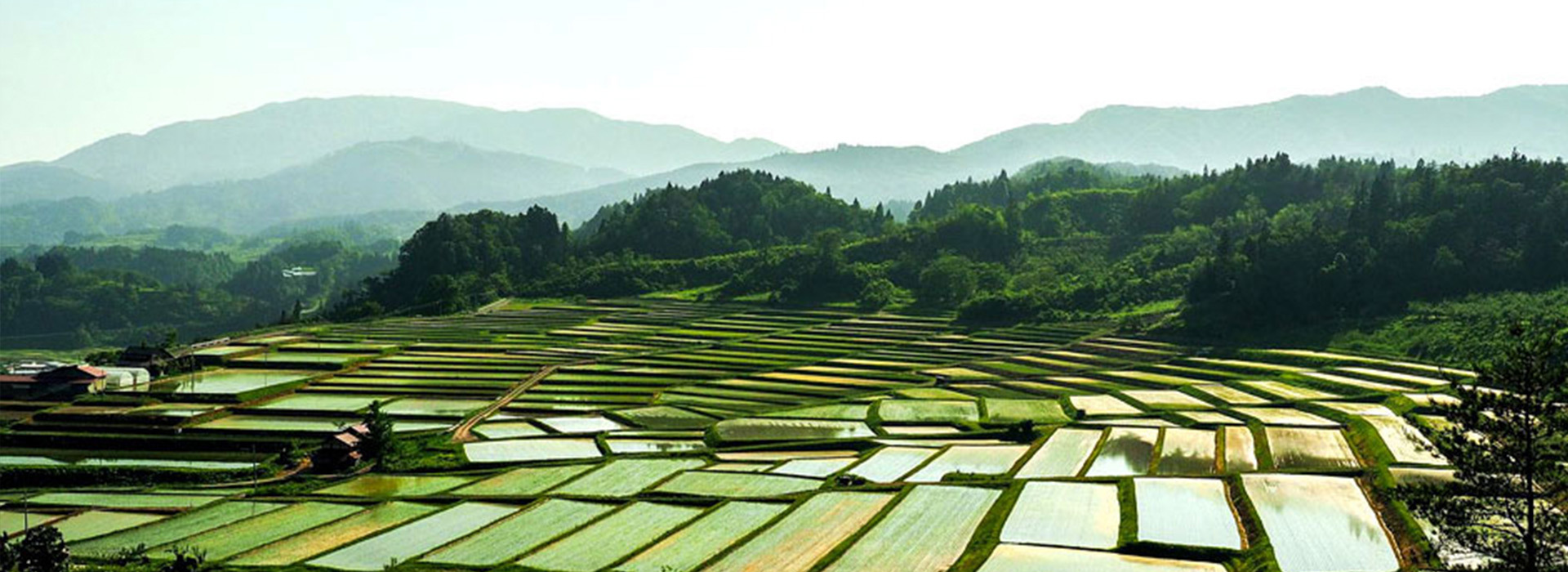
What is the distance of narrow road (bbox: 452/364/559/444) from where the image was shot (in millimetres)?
50562

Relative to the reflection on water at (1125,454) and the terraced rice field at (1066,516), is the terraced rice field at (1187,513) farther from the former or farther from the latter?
the reflection on water at (1125,454)

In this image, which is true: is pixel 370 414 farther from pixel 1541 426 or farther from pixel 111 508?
pixel 1541 426

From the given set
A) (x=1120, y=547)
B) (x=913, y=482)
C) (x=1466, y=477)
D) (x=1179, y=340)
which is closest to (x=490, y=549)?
(x=913, y=482)

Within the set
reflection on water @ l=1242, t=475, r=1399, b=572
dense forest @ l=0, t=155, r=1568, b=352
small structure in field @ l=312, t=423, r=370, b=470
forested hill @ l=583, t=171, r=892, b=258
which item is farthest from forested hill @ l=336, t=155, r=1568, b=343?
small structure in field @ l=312, t=423, r=370, b=470

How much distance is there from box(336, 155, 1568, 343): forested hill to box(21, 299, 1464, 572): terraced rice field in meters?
17.0

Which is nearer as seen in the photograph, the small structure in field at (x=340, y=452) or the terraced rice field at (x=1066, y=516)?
the terraced rice field at (x=1066, y=516)

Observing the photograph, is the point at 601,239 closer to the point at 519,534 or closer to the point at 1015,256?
the point at 1015,256

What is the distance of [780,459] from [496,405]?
773 inches

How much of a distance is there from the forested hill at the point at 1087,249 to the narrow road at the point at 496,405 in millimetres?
44750

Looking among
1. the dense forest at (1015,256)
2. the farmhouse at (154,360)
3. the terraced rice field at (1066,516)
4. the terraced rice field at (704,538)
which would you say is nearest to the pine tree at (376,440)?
the terraced rice field at (704,538)

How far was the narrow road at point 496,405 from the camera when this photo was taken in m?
50.6

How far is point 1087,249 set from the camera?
134m

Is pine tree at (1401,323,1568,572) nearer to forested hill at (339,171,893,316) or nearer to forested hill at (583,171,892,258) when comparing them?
forested hill at (339,171,893,316)

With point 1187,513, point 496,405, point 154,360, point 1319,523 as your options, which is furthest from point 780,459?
point 154,360
